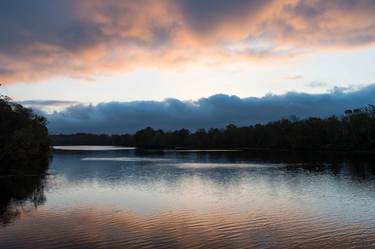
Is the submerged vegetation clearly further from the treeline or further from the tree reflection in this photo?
the treeline

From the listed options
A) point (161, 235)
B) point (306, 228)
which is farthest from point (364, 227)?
point (161, 235)

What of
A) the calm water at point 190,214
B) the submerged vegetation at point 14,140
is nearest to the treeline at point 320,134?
the submerged vegetation at point 14,140

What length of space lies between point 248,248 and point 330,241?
14.5 ft

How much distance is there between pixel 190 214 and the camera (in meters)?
28.7

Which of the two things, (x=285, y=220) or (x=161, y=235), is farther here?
(x=285, y=220)

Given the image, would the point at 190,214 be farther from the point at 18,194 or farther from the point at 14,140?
the point at 14,140

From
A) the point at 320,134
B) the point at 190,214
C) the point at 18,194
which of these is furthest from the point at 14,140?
the point at 320,134

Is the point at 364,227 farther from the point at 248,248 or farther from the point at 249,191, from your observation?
the point at 249,191

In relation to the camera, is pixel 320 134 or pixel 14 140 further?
pixel 320 134

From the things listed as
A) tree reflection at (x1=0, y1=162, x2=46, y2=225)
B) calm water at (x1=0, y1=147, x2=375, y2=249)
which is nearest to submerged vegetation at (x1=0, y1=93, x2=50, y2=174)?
tree reflection at (x1=0, y1=162, x2=46, y2=225)

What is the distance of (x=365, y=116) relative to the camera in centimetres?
12644

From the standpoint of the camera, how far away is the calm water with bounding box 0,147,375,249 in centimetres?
2142

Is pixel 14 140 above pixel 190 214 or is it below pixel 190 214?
above

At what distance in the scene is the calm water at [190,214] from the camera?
21.4 meters
